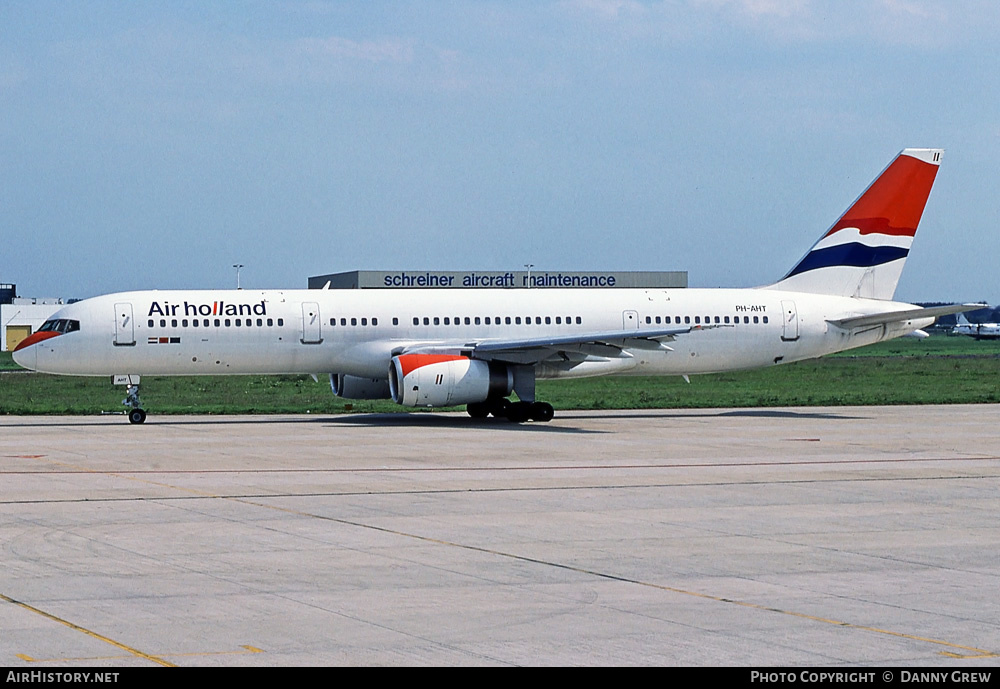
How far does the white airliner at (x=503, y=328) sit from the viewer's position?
34.6m

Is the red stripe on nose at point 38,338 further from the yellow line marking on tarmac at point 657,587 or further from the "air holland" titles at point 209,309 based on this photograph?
the yellow line marking on tarmac at point 657,587

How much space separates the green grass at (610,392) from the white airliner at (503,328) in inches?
151

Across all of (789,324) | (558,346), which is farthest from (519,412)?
(789,324)

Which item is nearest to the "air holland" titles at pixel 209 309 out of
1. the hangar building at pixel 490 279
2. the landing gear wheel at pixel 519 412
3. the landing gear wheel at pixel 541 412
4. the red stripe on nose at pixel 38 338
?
the red stripe on nose at pixel 38 338

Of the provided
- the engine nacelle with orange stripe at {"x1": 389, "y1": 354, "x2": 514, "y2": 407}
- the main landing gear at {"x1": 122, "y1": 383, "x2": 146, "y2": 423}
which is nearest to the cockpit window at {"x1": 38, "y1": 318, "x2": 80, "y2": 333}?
the main landing gear at {"x1": 122, "y1": 383, "x2": 146, "y2": 423}

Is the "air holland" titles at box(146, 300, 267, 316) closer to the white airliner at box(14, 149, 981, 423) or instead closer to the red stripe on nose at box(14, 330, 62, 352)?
the white airliner at box(14, 149, 981, 423)

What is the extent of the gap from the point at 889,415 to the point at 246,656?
3063 centimetres

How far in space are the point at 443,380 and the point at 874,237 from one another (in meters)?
14.9

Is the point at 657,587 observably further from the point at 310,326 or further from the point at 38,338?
the point at 38,338

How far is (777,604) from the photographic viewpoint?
11.3 metres

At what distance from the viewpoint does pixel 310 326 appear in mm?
35656

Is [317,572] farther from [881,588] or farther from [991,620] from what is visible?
[991,620]

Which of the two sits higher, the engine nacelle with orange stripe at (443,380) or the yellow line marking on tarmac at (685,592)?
the engine nacelle with orange stripe at (443,380)
